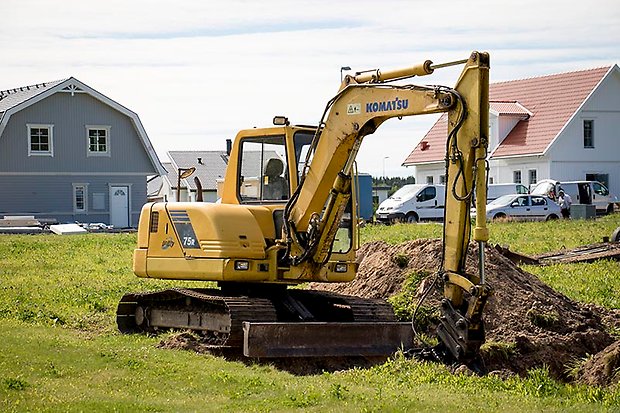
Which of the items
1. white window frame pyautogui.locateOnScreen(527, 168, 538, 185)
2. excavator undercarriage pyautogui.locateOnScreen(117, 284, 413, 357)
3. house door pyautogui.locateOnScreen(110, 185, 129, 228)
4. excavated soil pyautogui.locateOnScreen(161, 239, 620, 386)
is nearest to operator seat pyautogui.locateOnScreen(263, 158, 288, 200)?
excavator undercarriage pyautogui.locateOnScreen(117, 284, 413, 357)

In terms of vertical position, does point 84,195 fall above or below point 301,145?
below

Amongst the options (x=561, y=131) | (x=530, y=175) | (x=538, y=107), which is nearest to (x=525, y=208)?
(x=561, y=131)

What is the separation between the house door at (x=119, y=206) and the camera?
58969mm

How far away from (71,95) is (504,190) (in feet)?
72.6

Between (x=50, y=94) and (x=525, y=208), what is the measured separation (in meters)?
24.3

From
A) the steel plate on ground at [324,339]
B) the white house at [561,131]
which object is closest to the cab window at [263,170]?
the steel plate on ground at [324,339]

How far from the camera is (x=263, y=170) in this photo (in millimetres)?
16859

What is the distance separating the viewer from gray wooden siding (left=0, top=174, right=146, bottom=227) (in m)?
56.1

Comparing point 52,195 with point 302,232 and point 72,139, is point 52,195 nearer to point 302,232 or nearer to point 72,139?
point 72,139

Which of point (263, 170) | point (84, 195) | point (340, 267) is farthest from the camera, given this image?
point (84, 195)

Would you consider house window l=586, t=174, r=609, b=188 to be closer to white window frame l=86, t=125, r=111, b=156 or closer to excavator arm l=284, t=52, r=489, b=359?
white window frame l=86, t=125, r=111, b=156

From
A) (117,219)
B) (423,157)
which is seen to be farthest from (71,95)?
(423,157)

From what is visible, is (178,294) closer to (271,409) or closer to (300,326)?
(300,326)

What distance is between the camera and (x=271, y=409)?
37.6 ft
